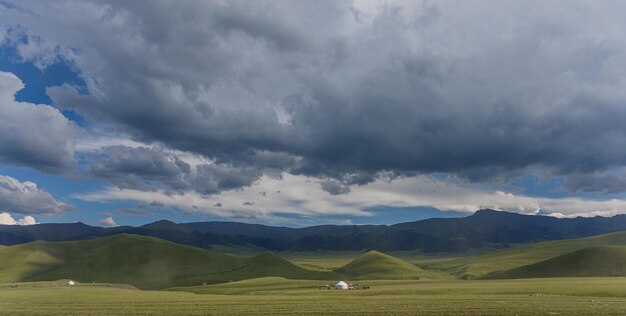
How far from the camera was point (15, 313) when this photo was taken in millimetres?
60188

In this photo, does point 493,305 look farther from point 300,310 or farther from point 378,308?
point 300,310

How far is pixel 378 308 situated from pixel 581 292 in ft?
160

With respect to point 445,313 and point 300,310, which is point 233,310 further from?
point 445,313

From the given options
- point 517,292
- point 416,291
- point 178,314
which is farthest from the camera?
point 416,291

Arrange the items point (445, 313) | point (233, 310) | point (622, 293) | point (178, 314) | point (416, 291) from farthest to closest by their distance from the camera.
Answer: point (416, 291) → point (622, 293) → point (233, 310) → point (178, 314) → point (445, 313)

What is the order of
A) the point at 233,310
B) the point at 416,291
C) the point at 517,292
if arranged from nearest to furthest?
the point at 233,310
the point at 517,292
the point at 416,291

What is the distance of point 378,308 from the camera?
199 ft

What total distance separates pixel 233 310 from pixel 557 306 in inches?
1578

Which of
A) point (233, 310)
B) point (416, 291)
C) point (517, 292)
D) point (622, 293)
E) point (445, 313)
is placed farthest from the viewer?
point (416, 291)

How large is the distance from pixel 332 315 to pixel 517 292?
51015mm

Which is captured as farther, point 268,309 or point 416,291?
point 416,291

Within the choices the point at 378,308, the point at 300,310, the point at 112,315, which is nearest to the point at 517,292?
the point at 378,308

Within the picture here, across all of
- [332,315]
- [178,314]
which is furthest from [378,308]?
[178,314]

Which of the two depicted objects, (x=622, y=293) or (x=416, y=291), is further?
(x=416, y=291)
